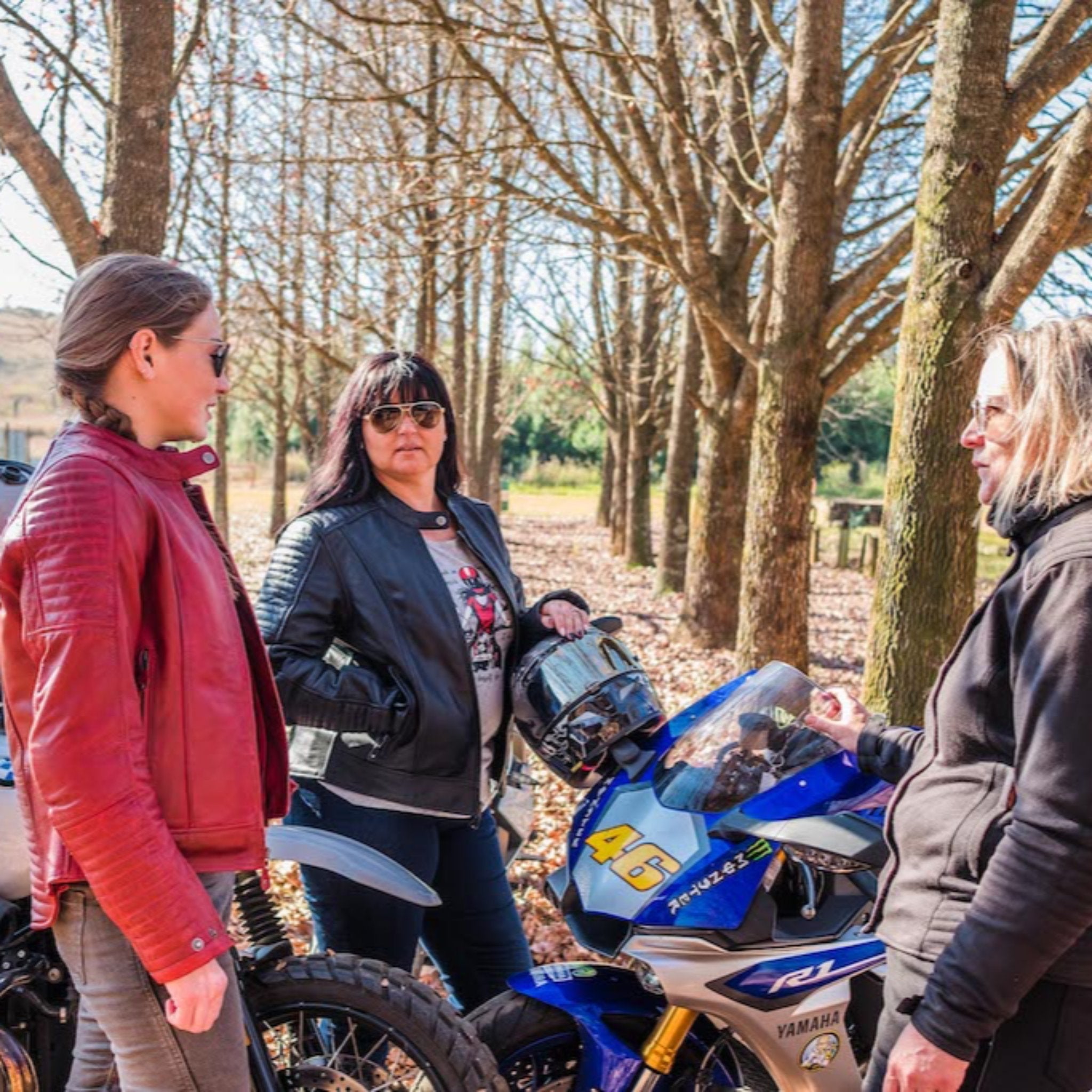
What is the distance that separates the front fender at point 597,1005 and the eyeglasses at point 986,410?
1.44 meters

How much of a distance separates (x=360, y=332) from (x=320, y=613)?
1462cm

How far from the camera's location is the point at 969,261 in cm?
494

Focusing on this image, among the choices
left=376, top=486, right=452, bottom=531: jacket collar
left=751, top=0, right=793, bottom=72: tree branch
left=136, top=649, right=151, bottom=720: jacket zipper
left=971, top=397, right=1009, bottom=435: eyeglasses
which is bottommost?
left=136, top=649, right=151, bottom=720: jacket zipper

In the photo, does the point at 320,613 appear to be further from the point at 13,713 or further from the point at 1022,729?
the point at 1022,729

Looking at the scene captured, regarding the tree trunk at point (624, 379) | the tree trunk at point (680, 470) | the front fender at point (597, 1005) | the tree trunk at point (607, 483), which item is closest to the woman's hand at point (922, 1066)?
the front fender at point (597, 1005)

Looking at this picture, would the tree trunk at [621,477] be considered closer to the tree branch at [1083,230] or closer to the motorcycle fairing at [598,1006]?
the tree branch at [1083,230]

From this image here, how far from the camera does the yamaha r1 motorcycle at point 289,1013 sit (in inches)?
96.1

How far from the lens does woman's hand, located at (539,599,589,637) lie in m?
3.07

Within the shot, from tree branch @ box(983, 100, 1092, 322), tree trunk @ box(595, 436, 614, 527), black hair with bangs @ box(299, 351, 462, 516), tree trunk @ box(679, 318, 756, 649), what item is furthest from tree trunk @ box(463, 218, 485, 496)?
black hair with bangs @ box(299, 351, 462, 516)

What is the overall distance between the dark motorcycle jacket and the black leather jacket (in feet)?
4.27

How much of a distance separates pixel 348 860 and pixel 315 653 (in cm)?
53

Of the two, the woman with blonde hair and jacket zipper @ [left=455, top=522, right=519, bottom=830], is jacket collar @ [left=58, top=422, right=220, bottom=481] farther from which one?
the woman with blonde hair

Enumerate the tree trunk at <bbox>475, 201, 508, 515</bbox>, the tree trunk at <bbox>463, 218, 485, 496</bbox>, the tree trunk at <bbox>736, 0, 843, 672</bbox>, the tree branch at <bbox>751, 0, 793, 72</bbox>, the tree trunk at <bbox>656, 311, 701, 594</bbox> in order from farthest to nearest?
the tree trunk at <bbox>475, 201, 508, 515</bbox>
the tree trunk at <bbox>463, 218, 485, 496</bbox>
the tree trunk at <bbox>656, 311, 701, 594</bbox>
the tree branch at <bbox>751, 0, 793, 72</bbox>
the tree trunk at <bbox>736, 0, 843, 672</bbox>

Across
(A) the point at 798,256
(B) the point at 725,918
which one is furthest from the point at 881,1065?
(A) the point at 798,256
